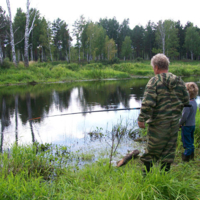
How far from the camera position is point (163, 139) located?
8.88 ft

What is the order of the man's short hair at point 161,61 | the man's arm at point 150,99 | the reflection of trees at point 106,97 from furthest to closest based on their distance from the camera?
the reflection of trees at point 106,97 → the man's short hair at point 161,61 → the man's arm at point 150,99

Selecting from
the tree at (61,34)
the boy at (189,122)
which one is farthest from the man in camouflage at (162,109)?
the tree at (61,34)

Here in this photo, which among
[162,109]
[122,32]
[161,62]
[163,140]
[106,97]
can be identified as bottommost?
[106,97]

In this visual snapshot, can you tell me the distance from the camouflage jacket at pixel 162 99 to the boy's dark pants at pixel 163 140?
87 mm

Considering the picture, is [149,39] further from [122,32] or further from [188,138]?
[188,138]

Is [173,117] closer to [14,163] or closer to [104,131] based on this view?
[14,163]

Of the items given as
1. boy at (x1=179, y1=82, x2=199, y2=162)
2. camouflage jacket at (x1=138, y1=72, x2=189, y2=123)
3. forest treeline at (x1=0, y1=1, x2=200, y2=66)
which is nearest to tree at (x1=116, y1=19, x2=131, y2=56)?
forest treeline at (x1=0, y1=1, x2=200, y2=66)

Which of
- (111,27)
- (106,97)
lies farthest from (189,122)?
(111,27)

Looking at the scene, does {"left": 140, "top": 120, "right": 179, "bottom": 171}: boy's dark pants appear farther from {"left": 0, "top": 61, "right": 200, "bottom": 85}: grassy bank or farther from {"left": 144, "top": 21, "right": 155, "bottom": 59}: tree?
{"left": 144, "top": 21, "right": 155, "bottom": 59}: tree

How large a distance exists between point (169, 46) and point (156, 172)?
55.7m

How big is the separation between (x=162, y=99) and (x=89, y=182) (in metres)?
1.49

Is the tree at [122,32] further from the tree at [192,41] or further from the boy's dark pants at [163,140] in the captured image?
the boy's dark pants at [163,140]

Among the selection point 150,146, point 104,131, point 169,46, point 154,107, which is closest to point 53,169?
point 150,146

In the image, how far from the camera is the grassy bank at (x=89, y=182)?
2289mm
